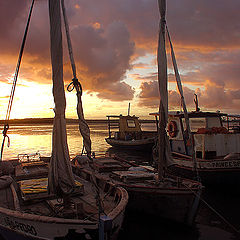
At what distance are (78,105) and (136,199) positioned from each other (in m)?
5.81

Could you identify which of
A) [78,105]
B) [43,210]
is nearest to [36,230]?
[43,210]

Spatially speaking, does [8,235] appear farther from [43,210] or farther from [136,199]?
[136,199]

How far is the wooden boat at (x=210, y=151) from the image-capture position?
14.7 metres

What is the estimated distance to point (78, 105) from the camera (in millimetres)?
7125

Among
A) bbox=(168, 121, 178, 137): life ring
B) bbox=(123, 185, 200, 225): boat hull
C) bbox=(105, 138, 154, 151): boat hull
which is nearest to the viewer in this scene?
bbox=(123, 185, 200, 225): boat hull

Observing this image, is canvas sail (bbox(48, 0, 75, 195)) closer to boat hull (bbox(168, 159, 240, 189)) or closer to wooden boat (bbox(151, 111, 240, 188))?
wooden boat (bbox(151, 111, 240, 188))

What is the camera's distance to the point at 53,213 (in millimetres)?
7391

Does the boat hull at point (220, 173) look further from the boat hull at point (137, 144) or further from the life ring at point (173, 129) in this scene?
the boat hull at point (137, 144)

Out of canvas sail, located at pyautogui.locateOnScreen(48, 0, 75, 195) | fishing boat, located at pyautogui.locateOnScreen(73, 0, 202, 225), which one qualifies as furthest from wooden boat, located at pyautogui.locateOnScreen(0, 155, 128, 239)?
fishing boat, located at pyautogui.locateOnScreen(73, 0, 202, 225)

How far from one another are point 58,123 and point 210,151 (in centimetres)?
1227

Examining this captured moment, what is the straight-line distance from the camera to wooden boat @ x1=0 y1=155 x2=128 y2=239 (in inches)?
247

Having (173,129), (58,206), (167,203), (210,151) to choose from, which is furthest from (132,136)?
(58,206)

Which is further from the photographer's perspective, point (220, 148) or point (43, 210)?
point (220, 148)

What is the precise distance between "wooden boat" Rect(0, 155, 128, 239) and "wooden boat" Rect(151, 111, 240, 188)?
6536mm
